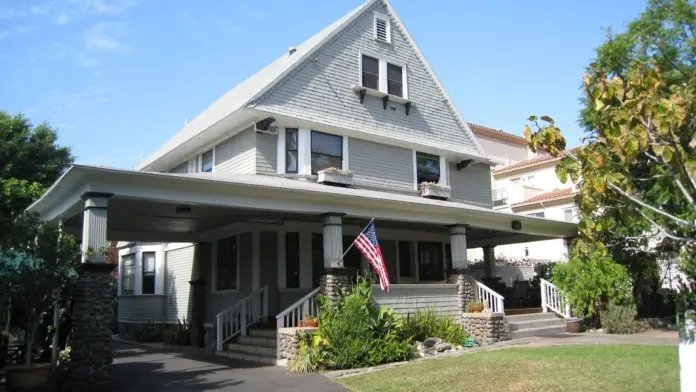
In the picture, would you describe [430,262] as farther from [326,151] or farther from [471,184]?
[326,151]

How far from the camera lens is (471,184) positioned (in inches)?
841

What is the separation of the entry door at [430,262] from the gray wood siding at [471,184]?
75.8 inches

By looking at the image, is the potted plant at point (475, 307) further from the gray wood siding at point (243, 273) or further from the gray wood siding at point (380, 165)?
the gray wood siding at point (243, 273)

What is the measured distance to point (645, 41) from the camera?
19.3m

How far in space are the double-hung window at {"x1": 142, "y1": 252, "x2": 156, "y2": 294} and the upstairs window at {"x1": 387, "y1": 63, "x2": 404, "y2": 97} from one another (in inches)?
463

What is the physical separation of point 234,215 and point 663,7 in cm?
1536

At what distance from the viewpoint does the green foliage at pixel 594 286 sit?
1738 centimetres

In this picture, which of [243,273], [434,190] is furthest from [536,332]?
[243,273]

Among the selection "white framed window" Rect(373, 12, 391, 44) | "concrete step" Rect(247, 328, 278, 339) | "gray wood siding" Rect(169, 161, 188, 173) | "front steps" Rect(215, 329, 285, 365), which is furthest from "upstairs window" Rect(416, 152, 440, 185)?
"gray wood siding" Rect(169, 161, 188, 173)

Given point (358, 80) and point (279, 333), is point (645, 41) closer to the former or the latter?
point (358, 80)

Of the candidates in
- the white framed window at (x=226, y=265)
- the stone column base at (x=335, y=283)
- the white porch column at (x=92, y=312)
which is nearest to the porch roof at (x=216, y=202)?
the white porch column at (x=92, y=312)

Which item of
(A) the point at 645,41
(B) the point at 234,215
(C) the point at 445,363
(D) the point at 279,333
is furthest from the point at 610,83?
(A) the point at 645,41

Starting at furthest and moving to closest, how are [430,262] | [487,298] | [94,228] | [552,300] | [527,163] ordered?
[527,163] → [430,262] → [552,300] → [487,298] → [94,228]

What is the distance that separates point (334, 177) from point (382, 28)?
639 cm
